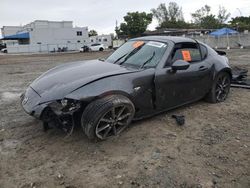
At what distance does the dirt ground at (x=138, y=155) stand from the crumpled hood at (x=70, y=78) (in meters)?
0.66

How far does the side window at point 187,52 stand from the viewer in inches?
173

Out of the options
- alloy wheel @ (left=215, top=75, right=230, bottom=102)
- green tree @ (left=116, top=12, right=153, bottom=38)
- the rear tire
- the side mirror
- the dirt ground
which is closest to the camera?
the dirt ground

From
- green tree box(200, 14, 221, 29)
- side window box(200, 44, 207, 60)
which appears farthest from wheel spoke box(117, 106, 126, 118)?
green tree box(200, 14, 221, 29)

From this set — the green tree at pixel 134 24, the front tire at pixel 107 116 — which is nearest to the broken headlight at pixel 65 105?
the front tire at pixel 107 116

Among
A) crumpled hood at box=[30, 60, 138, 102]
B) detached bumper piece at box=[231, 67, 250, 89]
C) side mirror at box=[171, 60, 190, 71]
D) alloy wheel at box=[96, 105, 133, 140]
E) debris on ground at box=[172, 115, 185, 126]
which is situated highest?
side mirror at box=[171, 60, 190, 71]

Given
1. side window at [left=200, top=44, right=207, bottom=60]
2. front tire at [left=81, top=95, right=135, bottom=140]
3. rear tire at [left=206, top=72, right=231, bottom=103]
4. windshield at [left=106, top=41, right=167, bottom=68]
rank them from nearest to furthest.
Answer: front tire at [left=81, top=95, right=135, bottom=140], windshield at [left=106, top=41, right=167, bottom=68], side window at [left=200, top=44, right=207, bottom=60], rear tire at [left=206, top=72, right=231, bottom=103]

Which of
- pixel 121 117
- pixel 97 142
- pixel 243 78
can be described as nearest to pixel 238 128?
pixel 121 117

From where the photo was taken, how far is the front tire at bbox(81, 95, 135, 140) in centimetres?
321

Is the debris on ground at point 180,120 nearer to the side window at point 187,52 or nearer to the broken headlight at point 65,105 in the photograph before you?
the side window at point 187,52

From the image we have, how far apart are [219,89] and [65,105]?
334 cm

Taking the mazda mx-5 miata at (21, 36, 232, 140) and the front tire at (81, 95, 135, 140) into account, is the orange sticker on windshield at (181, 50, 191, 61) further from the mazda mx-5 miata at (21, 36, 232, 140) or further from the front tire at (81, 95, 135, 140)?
the front tire at (81, 95, 135, 140)

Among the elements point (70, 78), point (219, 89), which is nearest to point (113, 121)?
point (70, 78)

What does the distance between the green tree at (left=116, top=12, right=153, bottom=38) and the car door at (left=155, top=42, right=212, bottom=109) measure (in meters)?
54.2

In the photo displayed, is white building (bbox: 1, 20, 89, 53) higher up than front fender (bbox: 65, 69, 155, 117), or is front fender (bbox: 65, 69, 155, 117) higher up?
white building (bbox: 1, 20, 89, 53)
